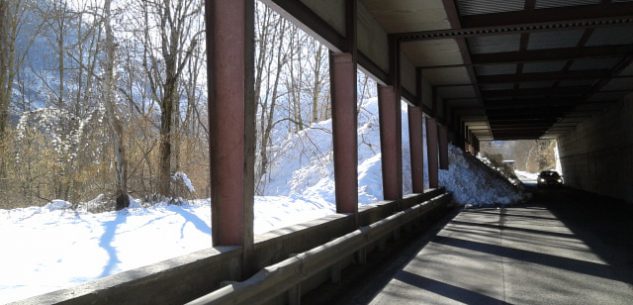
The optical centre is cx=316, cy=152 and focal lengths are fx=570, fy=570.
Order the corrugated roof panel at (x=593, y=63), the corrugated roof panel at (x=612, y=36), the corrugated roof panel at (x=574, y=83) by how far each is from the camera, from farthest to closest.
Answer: the corrugated roof panel at (x=574, y=83) → the corrugated roof panel at (x=593, y=63) → the corrugated roof panel at (x=612, y=36)

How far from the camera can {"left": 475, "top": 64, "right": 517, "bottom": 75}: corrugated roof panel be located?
60.7ft

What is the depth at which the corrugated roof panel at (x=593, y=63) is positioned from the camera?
55.7ft

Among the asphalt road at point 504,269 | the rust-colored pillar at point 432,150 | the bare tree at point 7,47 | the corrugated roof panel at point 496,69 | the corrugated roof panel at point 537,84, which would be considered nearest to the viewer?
the asphalt road at point 504,269

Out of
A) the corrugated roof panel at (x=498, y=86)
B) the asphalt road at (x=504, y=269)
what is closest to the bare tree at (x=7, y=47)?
the asphalt road at (x=504, y=269)

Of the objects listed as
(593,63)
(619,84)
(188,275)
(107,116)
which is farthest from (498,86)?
(188,275)

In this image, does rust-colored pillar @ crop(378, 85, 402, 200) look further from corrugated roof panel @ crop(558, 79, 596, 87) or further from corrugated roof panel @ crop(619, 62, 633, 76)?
corrugated roof panel @ crop(558, 79, 596, 87)

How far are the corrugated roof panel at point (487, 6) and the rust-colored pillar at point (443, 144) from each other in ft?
43.0

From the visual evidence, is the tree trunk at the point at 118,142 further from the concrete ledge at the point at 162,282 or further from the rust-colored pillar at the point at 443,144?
the rust-colored pillar at the point at 443,144

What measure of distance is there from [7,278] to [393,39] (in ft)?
32.3

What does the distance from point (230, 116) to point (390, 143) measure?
765cm

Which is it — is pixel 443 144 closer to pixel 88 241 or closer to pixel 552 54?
pixel 552 54

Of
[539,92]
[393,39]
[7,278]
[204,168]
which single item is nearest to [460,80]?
[539,92]

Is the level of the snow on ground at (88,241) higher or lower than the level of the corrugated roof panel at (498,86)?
lower

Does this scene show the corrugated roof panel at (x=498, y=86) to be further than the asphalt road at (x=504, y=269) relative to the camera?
Yes
